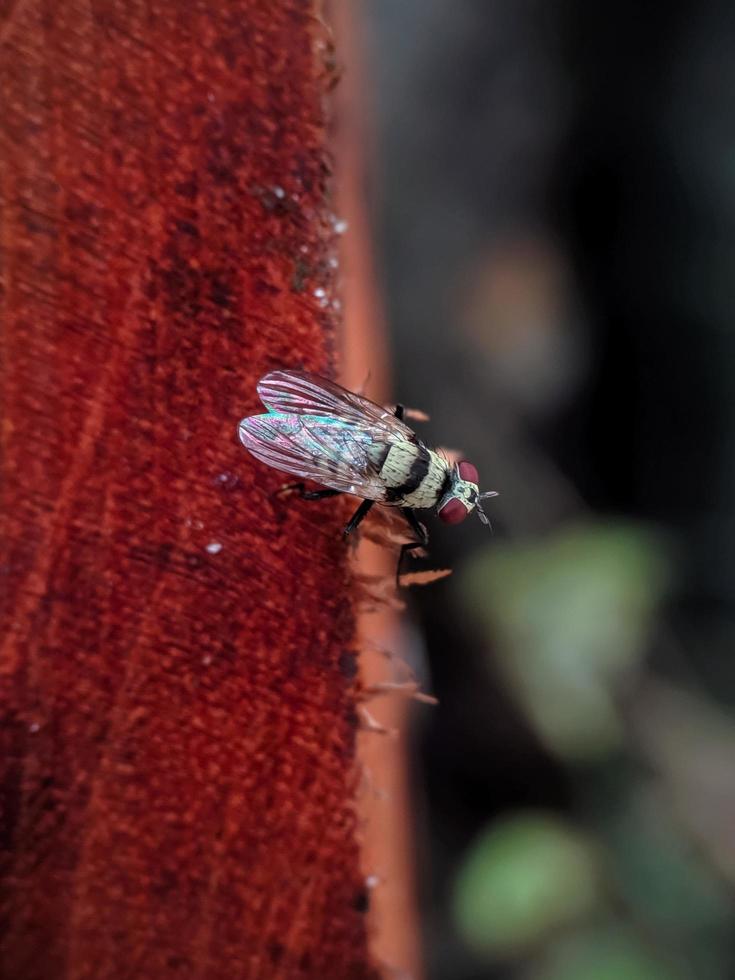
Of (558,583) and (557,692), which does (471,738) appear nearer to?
(557,692)

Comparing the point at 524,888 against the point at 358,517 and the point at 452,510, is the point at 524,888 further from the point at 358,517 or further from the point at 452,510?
the point at 358,517

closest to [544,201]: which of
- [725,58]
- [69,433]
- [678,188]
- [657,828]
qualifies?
[678,188]

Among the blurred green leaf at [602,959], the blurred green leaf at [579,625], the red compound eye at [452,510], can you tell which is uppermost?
the red compound eye at [452,510]

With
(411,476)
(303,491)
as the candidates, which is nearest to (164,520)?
(303,491)

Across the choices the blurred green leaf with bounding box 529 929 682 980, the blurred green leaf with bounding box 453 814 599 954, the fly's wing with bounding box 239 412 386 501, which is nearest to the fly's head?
the fly's wing with bounding box 239 412 386 501

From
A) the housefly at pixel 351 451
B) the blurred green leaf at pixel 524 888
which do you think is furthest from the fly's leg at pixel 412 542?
the blurred green leaf at pixel 524 888

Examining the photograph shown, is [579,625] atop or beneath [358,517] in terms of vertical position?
beneath

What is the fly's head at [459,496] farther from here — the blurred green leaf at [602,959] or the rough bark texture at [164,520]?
the blurred green leaf at [602,959]
